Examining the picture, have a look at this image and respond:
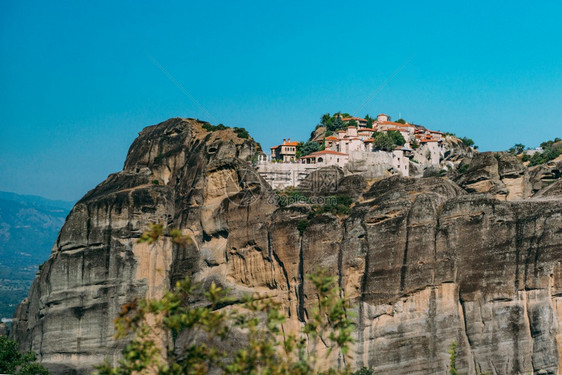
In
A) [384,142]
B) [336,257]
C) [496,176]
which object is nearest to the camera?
[336,257]

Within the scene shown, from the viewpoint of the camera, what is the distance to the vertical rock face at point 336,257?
206 ft

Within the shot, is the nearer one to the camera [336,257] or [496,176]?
[336,257]

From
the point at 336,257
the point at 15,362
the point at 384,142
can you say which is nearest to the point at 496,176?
the point at 336,257

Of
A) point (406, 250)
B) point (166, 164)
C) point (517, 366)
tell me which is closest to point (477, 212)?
point (406, 250)

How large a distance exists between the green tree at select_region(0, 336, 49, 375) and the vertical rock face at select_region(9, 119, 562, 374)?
5.80 metres

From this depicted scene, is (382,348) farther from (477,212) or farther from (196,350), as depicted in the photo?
(196,350)

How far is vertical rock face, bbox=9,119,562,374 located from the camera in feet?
206

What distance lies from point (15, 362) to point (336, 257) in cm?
2442

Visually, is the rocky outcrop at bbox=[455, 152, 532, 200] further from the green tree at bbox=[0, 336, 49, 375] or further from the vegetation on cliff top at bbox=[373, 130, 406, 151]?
the green tree at bbox=[0, 336, 49, 375]

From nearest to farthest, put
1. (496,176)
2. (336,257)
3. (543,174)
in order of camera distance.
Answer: (336,257) → (496,176) → (543,174)

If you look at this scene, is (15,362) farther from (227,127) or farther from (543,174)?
(543,174)

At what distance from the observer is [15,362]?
7144cm

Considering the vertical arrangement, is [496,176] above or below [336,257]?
above

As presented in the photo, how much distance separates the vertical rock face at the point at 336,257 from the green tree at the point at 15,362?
19.0 feet
